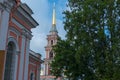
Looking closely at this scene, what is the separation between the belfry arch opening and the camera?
61.6ft

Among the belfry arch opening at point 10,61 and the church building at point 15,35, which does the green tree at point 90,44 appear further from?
the belfry arch opening at point 10,61

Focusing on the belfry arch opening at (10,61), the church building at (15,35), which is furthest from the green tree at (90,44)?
the belfry arch opening at (10,61)

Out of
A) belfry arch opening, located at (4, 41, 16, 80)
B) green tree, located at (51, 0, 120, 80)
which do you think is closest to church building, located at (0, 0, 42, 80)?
belfry arch opening, located at (4, 41, 16, 80)

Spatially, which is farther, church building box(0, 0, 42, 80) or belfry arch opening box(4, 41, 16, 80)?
belfry arch opening box(4, 41, 16, 80)

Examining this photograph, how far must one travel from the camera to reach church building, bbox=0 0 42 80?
53.3 ft

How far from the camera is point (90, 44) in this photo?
19.7m

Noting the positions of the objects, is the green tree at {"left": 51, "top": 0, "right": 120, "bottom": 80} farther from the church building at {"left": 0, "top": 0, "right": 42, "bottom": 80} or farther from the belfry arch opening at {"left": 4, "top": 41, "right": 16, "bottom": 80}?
the belfry arch opening at {"left": 4, "top": 41, "right": 16, "bottom": 80}

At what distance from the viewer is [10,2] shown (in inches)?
652

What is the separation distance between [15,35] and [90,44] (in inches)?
205

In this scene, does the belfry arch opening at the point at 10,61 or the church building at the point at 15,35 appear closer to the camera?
the church building at the point at 15,35

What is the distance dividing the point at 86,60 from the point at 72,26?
2826 millimetres

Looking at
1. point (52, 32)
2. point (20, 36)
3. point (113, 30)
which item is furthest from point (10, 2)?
point (52, 32)

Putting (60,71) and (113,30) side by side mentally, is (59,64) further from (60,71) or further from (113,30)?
(113,30)

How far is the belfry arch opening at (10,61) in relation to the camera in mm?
18781
